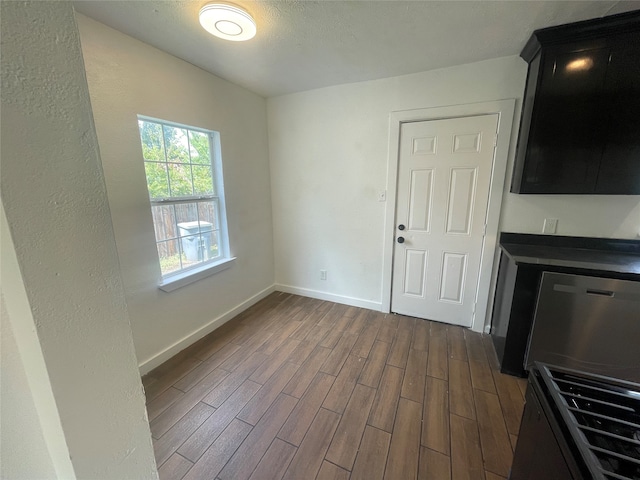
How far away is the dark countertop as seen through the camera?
1.69m

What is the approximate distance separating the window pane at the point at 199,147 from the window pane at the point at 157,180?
1.05 ft

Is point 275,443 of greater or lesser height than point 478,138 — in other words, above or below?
below

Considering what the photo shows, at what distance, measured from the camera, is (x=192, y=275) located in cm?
226

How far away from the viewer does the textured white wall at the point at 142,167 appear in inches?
65.3

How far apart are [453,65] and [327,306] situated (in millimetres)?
2662

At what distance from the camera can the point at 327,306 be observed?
3.08 m

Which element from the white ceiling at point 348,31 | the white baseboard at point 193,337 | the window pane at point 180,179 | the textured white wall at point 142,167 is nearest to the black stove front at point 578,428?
the white ceiling at point 348,31

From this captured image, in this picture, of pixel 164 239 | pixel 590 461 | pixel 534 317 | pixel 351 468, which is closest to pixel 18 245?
pixel 590 461

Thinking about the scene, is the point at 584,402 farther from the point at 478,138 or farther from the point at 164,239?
the point at 164,239

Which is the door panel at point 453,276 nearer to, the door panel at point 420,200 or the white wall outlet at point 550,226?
the door panel at point 420,200

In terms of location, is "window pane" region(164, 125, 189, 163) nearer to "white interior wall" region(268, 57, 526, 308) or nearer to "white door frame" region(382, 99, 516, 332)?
"white interior wall" region(268, 57, 526, 308)

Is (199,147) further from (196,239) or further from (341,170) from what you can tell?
(341,170)

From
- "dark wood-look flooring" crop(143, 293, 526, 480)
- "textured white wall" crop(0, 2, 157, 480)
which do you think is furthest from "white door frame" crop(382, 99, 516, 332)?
"textured white wall" crop(0, 2, 157, 480)

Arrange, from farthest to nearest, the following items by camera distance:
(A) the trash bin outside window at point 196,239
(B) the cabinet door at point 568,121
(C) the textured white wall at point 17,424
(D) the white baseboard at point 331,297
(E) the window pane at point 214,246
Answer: (D) the white baseboard at point 331,297 < (E) the window pane at point 214,246 < (A) the trash bin outside window at point 196,239 < (B) the cabinet door at point 568,121 < (C) the textured white wall at point 17,424
